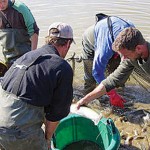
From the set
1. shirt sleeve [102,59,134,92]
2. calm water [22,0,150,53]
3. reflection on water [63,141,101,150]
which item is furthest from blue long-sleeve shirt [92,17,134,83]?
calm water [22,0,150,53]

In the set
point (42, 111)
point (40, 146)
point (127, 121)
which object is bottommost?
point (127, 121)

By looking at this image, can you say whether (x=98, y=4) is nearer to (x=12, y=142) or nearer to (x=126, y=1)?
(x=126, y=1)

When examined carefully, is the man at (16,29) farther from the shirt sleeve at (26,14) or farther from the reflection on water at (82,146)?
the reflection on water at (82,146)

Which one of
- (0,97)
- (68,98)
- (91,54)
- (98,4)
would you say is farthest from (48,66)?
(98,4)

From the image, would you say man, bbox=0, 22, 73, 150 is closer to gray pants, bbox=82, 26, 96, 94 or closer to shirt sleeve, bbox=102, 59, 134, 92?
shirt sleeve, bbox=102, 59, 134, 92

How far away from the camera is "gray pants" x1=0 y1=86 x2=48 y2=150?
2723mm

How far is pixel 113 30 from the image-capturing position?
420cm

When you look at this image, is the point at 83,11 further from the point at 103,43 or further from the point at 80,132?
the point at 80,132

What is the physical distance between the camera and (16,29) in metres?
4.79

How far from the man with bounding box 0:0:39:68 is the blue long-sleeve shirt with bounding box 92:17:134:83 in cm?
101

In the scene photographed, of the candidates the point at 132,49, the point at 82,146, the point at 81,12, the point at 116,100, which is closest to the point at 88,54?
the point at 116,100

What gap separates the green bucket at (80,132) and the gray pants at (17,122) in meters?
0.97

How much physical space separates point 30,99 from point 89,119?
149 cm

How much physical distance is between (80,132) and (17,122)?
5.48 ft
